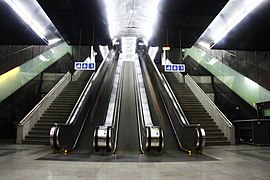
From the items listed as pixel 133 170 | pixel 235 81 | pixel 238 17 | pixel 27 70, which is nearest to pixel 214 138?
pixel 235 81

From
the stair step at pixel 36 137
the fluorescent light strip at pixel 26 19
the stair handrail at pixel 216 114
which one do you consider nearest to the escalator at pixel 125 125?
the stair step at pixel 36 137

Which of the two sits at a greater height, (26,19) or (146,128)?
(26,19)

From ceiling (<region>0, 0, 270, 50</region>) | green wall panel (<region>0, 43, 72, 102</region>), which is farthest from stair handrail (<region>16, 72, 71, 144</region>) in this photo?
ceiling (<region>0, 0, 270, 50</region>)

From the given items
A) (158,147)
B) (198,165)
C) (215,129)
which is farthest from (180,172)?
(215,129)

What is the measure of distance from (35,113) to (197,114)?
7.96 m

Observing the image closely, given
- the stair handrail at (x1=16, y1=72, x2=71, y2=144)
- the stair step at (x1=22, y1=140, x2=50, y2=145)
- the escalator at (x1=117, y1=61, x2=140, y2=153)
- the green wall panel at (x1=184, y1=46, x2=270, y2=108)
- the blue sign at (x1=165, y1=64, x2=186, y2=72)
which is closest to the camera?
the escalator at (x1=117, y1=61, x2=140, y2=153)

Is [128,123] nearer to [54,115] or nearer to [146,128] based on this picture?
[146,128]

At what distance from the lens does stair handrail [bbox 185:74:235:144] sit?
9195 mm

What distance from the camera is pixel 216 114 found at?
1025 cm

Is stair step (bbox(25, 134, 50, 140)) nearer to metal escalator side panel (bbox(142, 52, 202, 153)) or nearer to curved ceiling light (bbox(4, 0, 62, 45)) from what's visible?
curved ceiling light (bbox(4, 0, 62, 45))

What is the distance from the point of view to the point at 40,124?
9.84 metres

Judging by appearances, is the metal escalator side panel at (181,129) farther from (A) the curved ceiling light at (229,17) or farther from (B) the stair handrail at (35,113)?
(B) the stair handrail at (35,113)

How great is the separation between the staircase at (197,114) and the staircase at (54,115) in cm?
613

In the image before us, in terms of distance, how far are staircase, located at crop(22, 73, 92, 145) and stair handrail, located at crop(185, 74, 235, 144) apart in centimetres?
721
